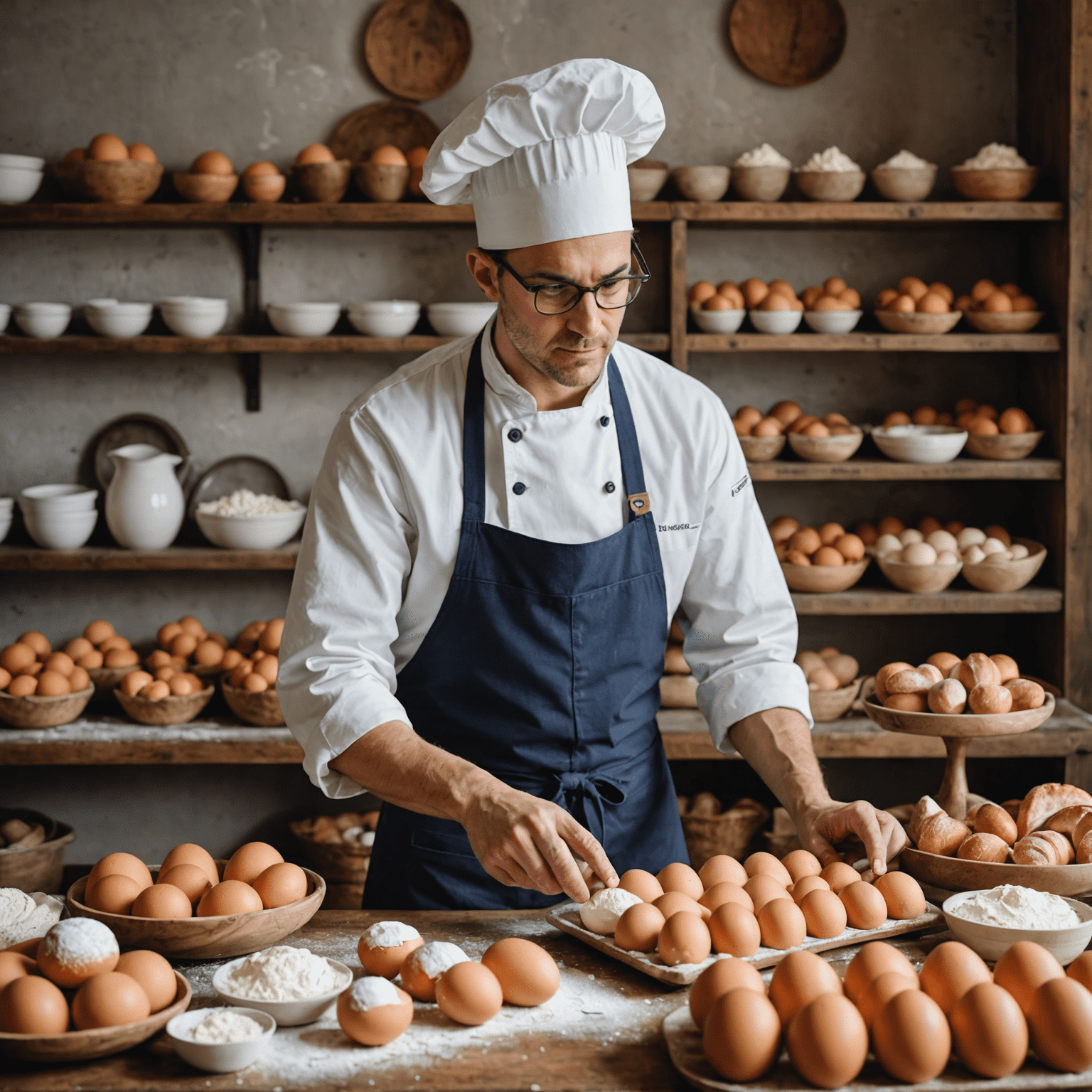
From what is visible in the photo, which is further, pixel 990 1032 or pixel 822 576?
pixel 822 576

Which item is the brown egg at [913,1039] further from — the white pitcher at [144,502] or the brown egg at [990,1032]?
the white pitcher at [144,502]

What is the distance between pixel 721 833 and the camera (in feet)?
11.7

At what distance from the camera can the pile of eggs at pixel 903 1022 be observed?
42.1 inches

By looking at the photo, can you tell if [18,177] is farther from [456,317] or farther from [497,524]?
[497,524]

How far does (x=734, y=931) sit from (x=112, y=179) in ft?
9.85

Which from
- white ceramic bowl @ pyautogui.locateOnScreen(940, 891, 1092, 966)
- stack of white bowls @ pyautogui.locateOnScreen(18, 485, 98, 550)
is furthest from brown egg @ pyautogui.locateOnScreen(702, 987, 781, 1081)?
stack of white bowls @ pyautogui.locateOnScreen(18, 485, 98, 550)

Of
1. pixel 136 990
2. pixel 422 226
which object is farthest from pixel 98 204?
A: pixel 136 990

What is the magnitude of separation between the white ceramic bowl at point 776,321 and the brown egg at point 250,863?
2492mm

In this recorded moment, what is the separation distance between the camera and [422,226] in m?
3.77

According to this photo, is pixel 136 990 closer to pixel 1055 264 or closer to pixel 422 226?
pixel 422 226

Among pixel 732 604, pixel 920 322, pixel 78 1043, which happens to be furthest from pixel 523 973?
pixel 920 322

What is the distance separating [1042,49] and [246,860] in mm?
3380

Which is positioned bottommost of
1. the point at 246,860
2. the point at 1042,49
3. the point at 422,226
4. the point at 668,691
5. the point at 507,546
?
the point at 668,691

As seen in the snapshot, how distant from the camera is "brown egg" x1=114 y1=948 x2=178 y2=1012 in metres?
1.19
